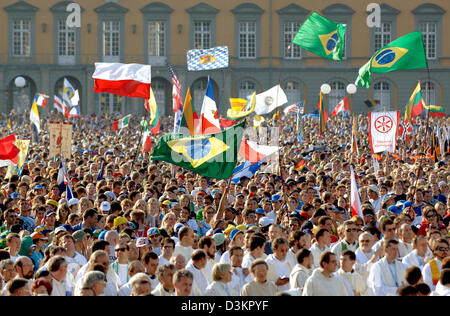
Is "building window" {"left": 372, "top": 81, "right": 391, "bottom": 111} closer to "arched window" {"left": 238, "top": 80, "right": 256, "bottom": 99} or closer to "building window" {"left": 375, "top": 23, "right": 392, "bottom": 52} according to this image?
"building window" {"left": 375, "top": 23, "right": 392, "bottom": 52}

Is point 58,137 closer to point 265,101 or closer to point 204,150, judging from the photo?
point 204,150

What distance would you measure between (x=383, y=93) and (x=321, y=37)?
35.5m

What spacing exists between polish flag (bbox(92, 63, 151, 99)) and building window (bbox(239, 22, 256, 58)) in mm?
36482

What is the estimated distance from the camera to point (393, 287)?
8867 mm

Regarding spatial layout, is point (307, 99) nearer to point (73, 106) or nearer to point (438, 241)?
point (73, 106)

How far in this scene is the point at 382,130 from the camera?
2077 centimetres

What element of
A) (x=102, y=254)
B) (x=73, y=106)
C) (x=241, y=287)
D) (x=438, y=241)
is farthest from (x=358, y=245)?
(x=73, y=106)

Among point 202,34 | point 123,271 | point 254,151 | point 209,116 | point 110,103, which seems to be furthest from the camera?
point 202,34

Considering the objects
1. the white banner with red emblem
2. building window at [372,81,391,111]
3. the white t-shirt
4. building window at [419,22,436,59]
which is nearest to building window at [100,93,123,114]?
building window at [372,81,391,111]

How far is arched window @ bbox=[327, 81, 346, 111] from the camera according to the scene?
54.9m

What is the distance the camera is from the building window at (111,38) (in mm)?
55469

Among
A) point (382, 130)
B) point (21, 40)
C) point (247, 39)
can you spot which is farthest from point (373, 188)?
point (21, 40)

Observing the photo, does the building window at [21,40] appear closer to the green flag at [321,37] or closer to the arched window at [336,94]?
the arched window at [336,94]

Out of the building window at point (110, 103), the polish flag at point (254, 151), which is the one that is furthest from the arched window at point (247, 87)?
the polish flag at point (254, 151)
